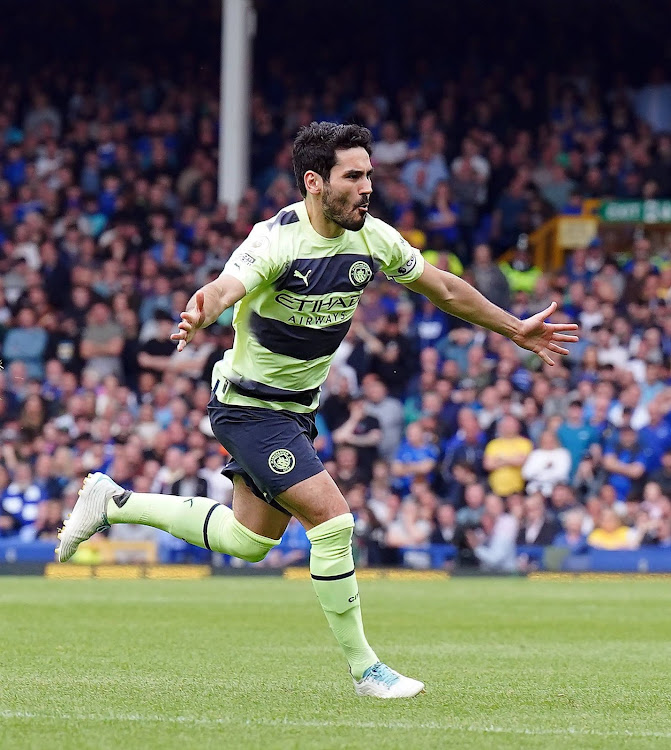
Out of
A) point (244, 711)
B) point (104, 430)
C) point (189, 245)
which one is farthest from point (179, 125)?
point (244, 711)

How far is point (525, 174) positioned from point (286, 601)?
37.1 feet

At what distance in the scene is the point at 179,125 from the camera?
23750 millimetres

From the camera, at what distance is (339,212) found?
6.33 meters

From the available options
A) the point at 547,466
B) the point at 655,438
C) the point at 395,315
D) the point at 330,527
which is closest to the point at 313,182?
the point at 330,527

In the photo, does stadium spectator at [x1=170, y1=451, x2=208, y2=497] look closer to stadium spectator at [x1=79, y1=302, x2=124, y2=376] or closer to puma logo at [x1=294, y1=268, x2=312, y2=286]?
stadium spectator at [x1=79, y1=302, x2=124, y2=376]

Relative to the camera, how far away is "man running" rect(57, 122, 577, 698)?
629 cm

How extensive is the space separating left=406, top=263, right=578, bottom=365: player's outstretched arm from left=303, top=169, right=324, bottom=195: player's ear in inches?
28.4

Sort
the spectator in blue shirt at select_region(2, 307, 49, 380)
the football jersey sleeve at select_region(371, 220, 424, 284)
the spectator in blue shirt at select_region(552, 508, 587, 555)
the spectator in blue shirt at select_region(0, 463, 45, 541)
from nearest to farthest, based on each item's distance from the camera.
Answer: the football jersey sleeve at select_region(371, 220, 424, 284) < the spectator in blue shirt at select_region(552, 508, 587, 555) < the spectator in blue shirt at select_region(0, 463, 45, 541) < the spectator in blue shirt at select_region(2, 307, 49, 380)

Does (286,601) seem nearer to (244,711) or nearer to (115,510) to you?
(115,510)

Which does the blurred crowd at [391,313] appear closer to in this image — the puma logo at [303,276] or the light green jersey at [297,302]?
the light green jersey at [297,302]

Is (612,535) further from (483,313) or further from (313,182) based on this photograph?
(313,182)

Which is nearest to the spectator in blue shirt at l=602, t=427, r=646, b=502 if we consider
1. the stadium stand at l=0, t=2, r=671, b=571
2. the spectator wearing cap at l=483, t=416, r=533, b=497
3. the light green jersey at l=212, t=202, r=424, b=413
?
the stadium stand at l=0, t=2, r=671, b=571

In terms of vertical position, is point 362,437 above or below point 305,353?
below

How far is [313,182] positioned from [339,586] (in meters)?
1.76
